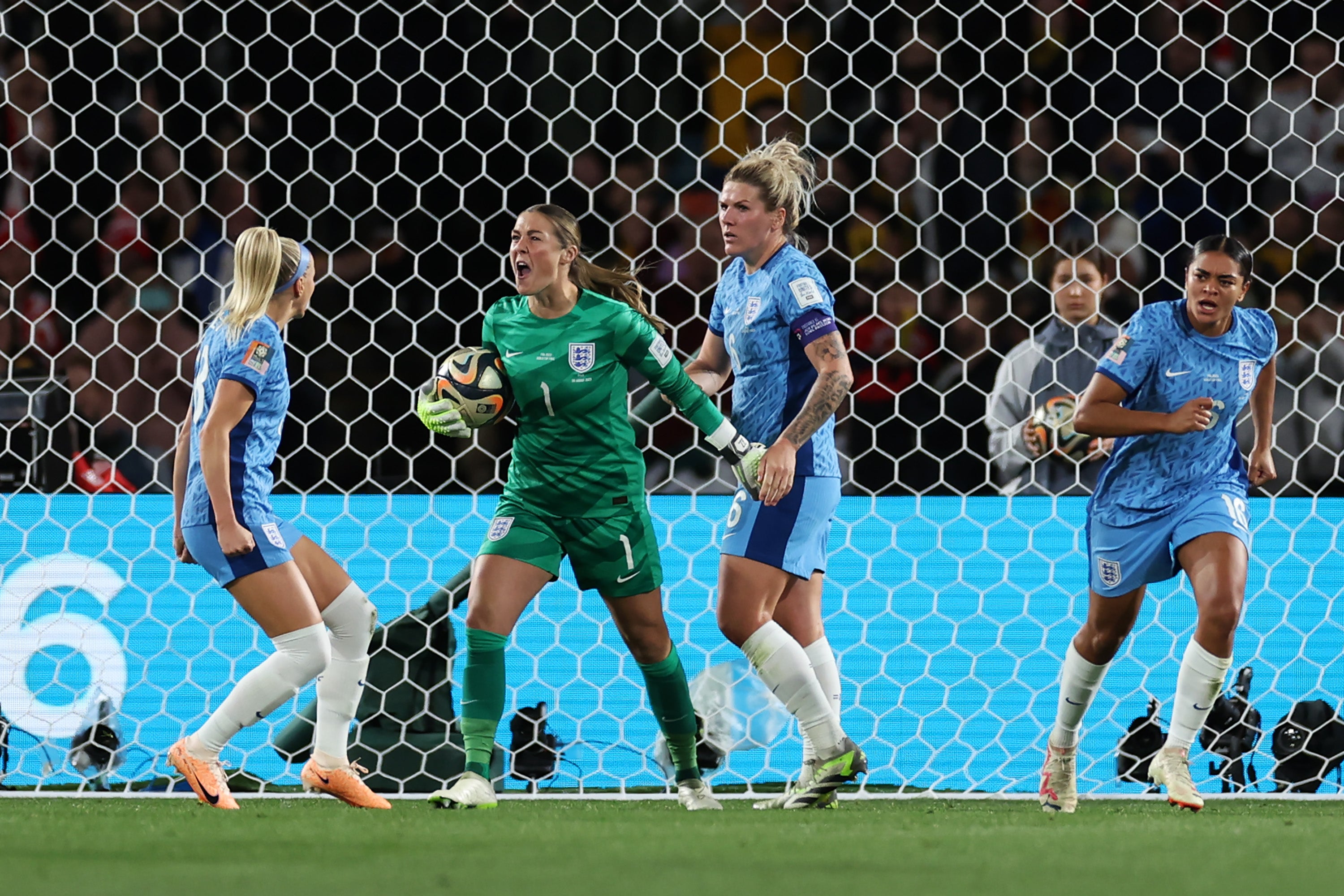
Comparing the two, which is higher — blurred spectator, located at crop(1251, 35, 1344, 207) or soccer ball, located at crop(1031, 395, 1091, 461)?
blurred spectator, located at crop(1251, 35, 1344, 207)

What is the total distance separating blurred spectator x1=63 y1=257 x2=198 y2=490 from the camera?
559 centimetres

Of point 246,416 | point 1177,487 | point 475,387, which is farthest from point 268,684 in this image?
point 1177,487

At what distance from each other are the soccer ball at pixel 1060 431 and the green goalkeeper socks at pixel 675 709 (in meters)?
1.48

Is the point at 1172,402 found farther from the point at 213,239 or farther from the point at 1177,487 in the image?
the point at 213,239

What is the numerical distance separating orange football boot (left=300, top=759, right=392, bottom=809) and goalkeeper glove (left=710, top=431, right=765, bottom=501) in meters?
1.21

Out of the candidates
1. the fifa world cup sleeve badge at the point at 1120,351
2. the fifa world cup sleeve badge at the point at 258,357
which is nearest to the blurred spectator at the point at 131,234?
the fifa world cup sleeve badge at the point at 258,357

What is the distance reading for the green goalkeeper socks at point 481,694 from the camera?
398cm

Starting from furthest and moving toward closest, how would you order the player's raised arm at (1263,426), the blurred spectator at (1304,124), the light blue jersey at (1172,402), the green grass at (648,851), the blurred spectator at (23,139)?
the blurred spectator at (1304,124) → the blurred spectator at (23,139) → the player's raised arm at (1263,426) → the light blue jersey at (1172,402) → the green grass at (648,851)

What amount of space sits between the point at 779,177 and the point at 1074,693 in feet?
5.12

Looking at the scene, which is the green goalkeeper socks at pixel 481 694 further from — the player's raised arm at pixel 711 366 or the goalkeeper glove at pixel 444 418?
the player's raised arm at pixel 711 366

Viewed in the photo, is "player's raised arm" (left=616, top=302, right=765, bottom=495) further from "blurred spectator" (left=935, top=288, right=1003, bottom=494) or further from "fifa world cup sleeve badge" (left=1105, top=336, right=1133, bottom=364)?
"blurred spectator" (left=935, top=288, right=1003, bottom=494)

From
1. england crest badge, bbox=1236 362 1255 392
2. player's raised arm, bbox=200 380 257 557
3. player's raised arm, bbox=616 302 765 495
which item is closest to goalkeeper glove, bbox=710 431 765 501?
player's raised arm, bbox=616 302 765 495

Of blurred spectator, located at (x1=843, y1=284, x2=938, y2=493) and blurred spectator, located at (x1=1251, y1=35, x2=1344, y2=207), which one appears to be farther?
blurred spectator, located at (x1=1251, y1=35, x2=1344, y2=207)

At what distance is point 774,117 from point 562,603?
110 inches
